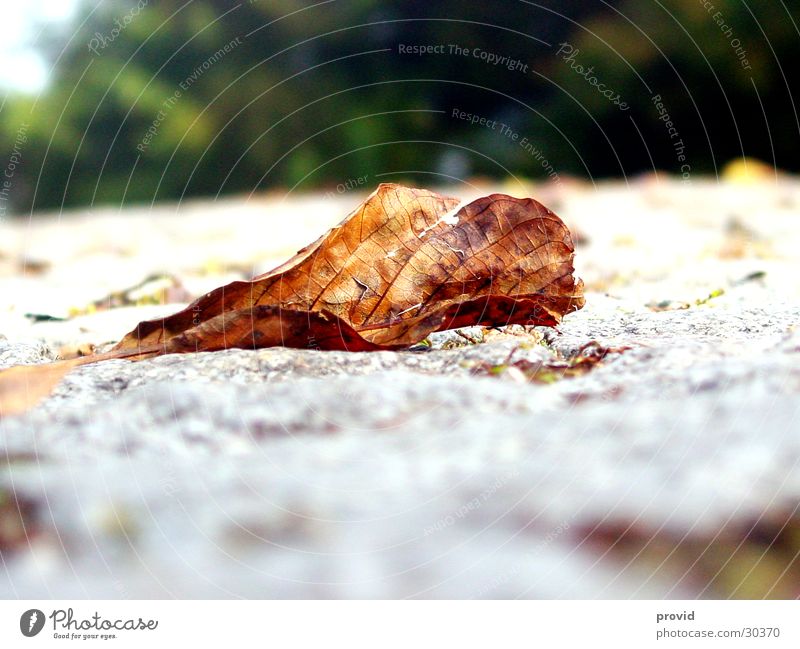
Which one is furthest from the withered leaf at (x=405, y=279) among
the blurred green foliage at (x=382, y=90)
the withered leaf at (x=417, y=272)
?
the blurred green foliage at (x=382, y=90)

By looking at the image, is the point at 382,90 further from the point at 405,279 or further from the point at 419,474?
the point at 419,474

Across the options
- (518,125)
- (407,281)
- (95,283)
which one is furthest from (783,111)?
(407,281)

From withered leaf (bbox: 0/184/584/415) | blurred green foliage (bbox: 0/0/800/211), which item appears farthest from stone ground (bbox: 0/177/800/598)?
blurred green foliage (bbox: 0/0/800/211)

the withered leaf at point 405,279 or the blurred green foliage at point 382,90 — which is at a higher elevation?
the blurred green foliage at point 382,90

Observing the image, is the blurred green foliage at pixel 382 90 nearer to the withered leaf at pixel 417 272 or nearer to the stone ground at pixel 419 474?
the withered leaf at pixel 417 272

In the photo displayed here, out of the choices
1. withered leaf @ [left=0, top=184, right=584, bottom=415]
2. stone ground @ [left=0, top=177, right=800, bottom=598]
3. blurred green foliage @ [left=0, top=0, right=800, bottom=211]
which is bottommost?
stone ground @ [left=0, top=177, right=800, bottom=598]

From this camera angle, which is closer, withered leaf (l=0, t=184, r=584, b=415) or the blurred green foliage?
withered leaf (l=0, t=184, r=584, b=415)

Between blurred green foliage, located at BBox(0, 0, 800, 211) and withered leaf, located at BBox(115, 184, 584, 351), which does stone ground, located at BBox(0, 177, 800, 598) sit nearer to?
withered leaf, located at BBox(115, 184, 584, 351)

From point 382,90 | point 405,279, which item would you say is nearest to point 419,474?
point 405,279
